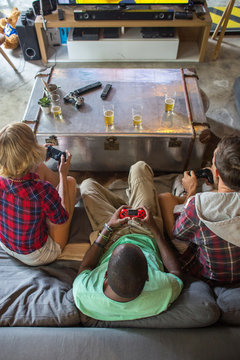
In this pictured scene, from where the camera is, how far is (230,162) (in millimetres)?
1094

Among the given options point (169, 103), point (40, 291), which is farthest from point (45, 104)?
point (40, 291)

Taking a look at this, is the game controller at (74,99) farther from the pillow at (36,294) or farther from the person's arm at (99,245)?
the pillow at (36,294)

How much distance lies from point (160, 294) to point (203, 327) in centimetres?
19

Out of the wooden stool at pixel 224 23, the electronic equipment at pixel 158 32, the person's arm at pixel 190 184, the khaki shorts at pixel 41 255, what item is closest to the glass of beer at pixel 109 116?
the person's arm at pixel 190 184

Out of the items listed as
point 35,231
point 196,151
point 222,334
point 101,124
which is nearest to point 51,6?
point 101,124

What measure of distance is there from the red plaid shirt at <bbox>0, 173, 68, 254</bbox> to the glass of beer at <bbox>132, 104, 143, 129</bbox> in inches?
37.0

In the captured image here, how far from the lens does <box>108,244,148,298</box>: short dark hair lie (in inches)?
35.9

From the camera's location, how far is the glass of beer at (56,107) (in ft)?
6.70

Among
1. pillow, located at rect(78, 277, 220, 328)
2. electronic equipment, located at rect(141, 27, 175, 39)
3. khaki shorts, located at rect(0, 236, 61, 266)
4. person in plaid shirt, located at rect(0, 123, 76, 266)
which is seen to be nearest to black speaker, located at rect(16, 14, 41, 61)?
electronic equipment, located at rect(141, 27, 175, 39)

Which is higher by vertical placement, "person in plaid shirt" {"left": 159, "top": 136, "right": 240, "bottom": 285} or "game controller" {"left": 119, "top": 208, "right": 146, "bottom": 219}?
"person in plaid shirt" {"left": 159, "top": 136, "right": 240, "bottom": 285}

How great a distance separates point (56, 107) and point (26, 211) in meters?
1.08

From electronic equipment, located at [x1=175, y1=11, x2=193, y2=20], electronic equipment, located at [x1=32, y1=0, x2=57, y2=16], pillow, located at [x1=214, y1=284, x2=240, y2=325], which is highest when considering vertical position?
electronic equipment, located at [x1=32, y1=0, x2=57, y2=16]

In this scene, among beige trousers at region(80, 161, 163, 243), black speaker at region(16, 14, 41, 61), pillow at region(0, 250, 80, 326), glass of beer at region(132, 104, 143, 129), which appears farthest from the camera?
black speaker at region(16, 14, 41, 61)

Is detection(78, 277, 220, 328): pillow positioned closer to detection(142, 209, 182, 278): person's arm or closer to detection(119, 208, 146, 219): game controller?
detection(142, 209, 182, 278): person's arm
